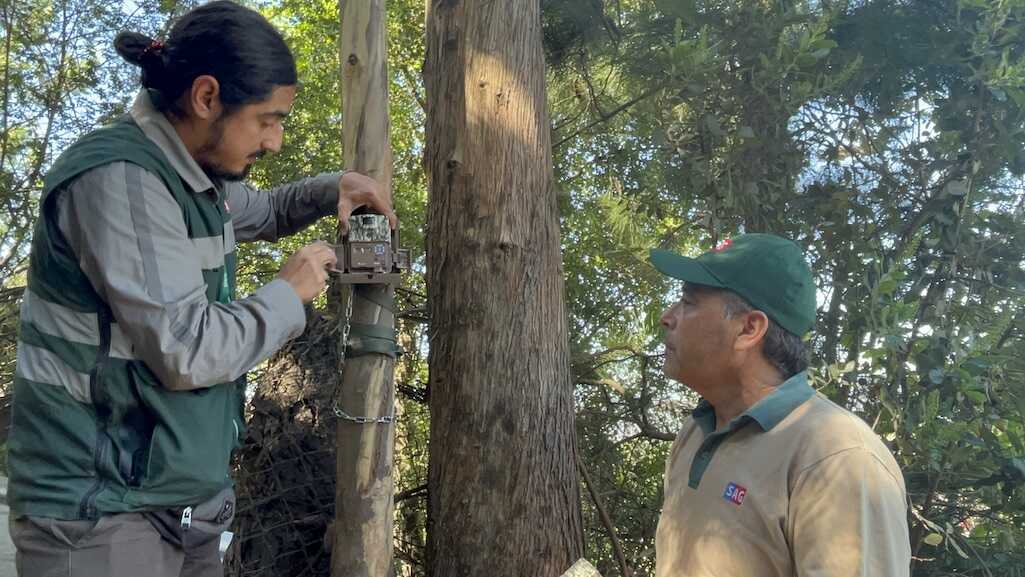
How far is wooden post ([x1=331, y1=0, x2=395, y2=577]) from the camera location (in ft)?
10.4

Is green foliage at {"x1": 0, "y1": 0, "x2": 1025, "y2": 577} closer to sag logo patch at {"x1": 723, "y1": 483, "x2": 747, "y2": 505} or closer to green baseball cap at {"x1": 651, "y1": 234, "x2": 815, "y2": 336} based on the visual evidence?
green baseball cap at {"x1": 651, "y1": 234, "x2": 815, "y2": 336}

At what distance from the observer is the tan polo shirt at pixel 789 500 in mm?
1863

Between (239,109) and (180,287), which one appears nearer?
(180,287)

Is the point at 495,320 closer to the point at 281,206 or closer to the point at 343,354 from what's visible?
the point at 343,354

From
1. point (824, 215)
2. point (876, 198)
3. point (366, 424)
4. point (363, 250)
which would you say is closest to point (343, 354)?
point (366, 424)

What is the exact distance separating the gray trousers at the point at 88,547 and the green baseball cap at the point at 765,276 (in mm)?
1444

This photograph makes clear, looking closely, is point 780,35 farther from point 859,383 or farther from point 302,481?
point 302,481

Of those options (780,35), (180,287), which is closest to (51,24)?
(780,35)

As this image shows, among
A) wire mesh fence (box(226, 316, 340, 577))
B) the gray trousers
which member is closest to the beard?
the gray trousers

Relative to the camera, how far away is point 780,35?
4.56 m

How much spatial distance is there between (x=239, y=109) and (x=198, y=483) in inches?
36.5

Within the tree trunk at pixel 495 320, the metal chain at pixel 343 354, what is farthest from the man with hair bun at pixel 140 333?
the tree trunk at pixel 495 320

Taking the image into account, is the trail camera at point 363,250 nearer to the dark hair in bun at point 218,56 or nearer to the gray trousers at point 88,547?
the dark hair in bun at point 218,56

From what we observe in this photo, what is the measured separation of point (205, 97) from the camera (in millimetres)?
2301
